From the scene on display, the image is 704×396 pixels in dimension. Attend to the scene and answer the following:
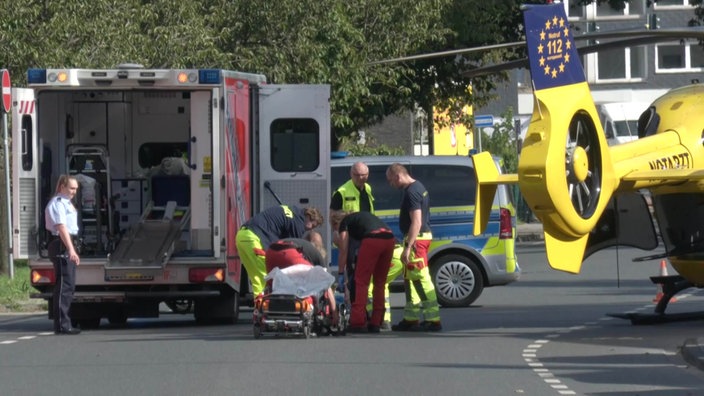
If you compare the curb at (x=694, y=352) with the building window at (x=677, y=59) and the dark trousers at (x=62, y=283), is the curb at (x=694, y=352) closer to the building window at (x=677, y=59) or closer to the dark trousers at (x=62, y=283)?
the dark trousers at (x=62, y=283)

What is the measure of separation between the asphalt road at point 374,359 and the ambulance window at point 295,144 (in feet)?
6.62

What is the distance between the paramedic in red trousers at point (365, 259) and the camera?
15.9 metres

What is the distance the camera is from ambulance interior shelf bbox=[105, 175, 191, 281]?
54.9 ft

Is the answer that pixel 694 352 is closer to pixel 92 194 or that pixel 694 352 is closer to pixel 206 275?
pixel 206 275

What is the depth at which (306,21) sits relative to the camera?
29.3 meters

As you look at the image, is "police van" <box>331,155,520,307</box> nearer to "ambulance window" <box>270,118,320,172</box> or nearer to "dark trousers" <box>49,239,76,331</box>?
"ambulance window" <box>270,118,320,172</box>

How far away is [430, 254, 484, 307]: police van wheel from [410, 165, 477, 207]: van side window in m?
0.74

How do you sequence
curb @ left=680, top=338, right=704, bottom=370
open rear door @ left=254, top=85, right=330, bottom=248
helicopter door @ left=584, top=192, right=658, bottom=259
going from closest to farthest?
curb @ left=680, top=338, right=704, bottom=370
helicopter door @ left=584, top=192, right=658, bottom=259
open rear door @ left=254, top=85, right=330, bottom=248

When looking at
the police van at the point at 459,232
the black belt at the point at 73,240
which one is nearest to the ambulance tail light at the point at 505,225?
the police van at the point at 459,232

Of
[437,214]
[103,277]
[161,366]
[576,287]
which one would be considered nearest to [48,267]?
[103,277]

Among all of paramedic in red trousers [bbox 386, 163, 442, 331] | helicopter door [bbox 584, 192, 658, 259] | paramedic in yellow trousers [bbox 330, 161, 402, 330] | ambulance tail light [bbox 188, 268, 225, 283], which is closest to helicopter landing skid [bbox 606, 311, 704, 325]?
helicopter door [bbox 584, 192, 658, 259]

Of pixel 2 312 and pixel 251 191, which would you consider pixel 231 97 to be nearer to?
pixel 251 191

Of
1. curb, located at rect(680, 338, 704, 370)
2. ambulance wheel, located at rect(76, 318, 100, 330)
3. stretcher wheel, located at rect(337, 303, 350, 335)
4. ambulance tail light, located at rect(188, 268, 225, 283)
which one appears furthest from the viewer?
ambulance wheel, located at rect(76, 318, 100, 330)

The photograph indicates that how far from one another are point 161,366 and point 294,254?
284 centimetres
